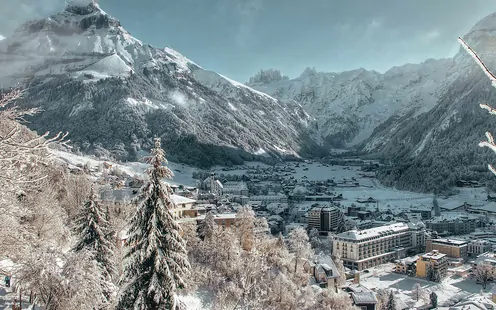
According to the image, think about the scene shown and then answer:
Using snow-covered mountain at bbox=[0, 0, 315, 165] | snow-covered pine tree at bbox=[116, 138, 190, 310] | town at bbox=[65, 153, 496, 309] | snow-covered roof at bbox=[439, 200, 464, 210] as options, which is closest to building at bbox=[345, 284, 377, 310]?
town at bbox=[65, 153, 496, 309]

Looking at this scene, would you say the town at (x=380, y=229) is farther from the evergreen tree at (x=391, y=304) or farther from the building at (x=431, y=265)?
the evergreen tree at (x=391, y=304)

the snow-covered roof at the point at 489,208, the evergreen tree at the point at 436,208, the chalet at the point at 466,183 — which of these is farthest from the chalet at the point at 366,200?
the chalet at the point at 466,183

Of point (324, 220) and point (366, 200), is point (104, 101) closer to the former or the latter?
point (366, 200)

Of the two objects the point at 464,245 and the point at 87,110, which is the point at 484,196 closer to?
the point at 464,245

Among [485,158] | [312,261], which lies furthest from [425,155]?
[312,261]

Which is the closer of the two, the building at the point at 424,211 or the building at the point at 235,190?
the building at the point at 424,211

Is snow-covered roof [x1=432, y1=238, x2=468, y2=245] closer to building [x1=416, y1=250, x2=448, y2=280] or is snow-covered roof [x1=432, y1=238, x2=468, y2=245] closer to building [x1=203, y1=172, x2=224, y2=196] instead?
building [x1=416, y1=250, x2=448, y2=280]

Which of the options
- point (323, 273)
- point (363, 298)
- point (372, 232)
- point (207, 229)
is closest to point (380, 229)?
point (372, 232)
